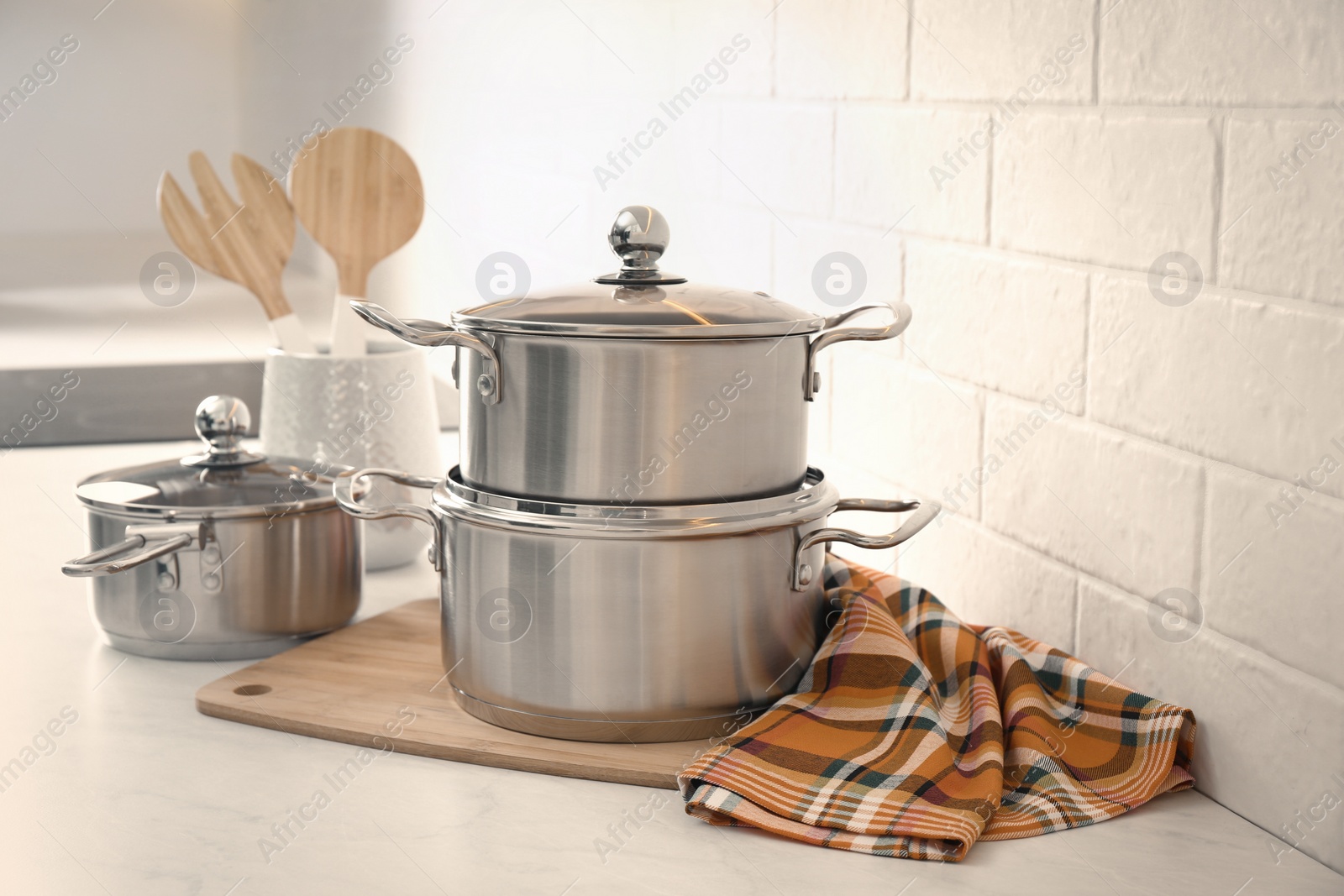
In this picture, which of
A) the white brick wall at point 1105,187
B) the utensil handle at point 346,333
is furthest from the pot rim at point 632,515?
the utensil handle at point 346,333

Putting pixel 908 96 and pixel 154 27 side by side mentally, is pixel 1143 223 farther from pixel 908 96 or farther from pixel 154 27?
pixel 154 27

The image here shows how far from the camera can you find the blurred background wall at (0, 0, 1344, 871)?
25.1 inches

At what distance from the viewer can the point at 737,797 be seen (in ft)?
2.20

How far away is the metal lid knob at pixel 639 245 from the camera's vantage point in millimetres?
768

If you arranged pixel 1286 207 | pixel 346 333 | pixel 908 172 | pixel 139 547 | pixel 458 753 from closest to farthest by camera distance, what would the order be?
pixel 1286 207 < pixel 458 753 < pixel 139 547 < pixel 908 172 < pixel 346 333

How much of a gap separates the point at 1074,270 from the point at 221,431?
591mm

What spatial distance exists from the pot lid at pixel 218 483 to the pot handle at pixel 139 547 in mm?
10

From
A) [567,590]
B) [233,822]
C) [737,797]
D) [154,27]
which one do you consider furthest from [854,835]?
[154,27]

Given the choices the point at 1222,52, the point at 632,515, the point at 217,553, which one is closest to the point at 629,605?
the point at 632,515

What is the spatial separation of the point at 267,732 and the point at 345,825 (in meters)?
0.15

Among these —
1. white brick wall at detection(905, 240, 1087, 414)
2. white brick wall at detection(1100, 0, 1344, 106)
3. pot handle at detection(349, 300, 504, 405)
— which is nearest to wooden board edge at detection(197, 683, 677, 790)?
pot handle at detection(349, 300, 504, 405)

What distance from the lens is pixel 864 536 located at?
0.75 metres

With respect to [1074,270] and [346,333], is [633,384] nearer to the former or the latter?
[1074,270]

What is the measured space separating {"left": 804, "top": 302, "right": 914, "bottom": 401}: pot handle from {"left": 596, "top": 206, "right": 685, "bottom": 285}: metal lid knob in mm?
92
